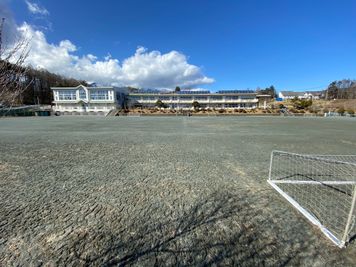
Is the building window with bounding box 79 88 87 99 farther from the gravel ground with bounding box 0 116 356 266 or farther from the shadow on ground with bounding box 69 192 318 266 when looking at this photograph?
the shadow on ground with bounding box 69 192 318 266

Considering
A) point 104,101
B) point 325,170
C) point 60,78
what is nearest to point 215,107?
point 104,101

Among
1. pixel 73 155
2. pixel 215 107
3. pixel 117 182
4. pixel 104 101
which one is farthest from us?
pixel 215 107

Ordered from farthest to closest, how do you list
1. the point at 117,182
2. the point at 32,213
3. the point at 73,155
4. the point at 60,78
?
the point at 60,78
the point at 73,155
the point at 117,182
the point at 32,213

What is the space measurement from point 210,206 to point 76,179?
3648mm

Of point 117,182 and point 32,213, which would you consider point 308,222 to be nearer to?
point 117,182

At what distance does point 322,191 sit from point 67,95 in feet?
206

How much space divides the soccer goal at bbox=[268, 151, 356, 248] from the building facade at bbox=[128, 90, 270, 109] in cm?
5452

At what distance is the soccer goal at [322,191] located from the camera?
285 centimetres

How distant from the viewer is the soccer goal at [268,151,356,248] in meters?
2.85

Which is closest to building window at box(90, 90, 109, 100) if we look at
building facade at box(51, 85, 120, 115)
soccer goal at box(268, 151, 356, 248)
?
building facade at box(51, 85, 120, 115)

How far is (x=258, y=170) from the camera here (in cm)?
568

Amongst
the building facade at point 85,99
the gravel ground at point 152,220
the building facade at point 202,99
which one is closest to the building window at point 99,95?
the building facade at point 85,99

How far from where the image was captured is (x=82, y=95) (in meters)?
54.2

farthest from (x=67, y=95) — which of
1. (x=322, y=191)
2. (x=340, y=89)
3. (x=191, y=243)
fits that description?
(x=340, y=89)
